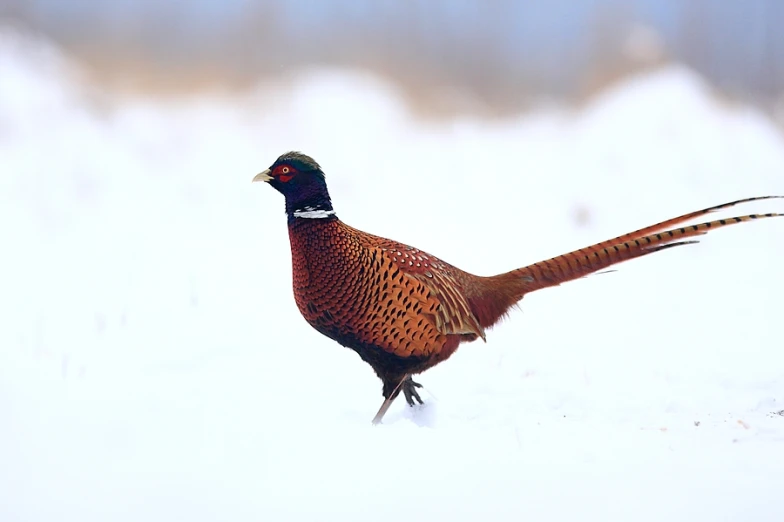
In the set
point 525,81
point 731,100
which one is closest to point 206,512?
point 525,81

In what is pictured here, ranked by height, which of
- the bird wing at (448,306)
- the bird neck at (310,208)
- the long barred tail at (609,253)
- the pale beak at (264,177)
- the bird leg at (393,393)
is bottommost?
the bird leg at (393,393)

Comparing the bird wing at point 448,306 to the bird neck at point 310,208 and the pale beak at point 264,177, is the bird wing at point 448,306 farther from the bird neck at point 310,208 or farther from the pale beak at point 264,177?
the pale beak at point 264,177

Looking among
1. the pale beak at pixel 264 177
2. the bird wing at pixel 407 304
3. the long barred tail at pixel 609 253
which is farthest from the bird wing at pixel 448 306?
the pale beak at pixel 264 177

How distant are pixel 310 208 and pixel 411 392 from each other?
61 centimetres

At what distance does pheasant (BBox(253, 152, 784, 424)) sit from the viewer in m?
1.92

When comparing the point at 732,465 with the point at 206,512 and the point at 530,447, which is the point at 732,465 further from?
the point at 206,512

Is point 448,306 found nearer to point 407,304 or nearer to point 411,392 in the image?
point 407,304

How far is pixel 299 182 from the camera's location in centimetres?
195

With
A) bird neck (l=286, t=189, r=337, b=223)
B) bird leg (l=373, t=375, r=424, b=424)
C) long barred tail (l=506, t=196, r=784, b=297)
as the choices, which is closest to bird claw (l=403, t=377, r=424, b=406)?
bird leg (l=373, t=375, r=424, b=424)

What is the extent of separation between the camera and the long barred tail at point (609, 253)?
80.0 inches

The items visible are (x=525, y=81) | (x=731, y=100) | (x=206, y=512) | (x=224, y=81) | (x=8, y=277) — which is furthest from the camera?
(x=731, y=100)

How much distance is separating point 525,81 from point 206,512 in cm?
176

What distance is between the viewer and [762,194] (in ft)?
8.53

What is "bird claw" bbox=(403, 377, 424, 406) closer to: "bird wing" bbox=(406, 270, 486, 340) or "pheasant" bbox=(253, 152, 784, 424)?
"pheasant" bbox=(253, 152, 784, 424)
